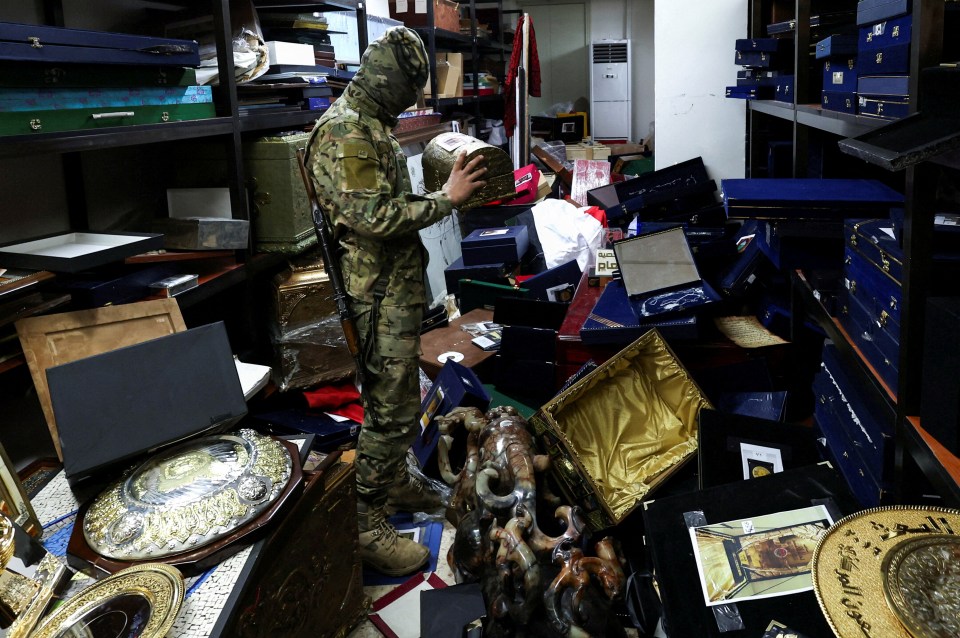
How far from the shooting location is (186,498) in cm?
134

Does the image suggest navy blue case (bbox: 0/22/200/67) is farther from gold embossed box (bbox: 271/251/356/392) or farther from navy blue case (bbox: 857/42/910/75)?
navy blue case (bbox: 857/42/910/75)

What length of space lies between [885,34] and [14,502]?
1927mm

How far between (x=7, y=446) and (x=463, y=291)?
2123 mm

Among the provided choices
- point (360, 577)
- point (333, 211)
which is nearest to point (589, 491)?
point (360, 577)

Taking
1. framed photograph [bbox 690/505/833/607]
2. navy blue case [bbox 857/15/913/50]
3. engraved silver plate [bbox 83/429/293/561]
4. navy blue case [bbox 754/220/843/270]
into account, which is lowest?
framed photograph [bbox 690/505/833/607]

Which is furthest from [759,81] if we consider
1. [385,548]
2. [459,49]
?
[459,49]

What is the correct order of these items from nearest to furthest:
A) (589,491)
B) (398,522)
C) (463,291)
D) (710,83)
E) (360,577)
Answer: (360,577) → (589,491) → (398,522) → (463,291) → (710,83)

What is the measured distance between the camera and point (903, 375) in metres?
1.37

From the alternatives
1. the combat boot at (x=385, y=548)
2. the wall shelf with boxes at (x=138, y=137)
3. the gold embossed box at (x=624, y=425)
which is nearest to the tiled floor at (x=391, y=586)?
the combat boot at (x=385, y=548)

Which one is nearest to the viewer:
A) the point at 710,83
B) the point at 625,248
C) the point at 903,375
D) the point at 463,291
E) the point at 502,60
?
the point at 903,375

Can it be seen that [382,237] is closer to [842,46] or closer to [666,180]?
[842,46]

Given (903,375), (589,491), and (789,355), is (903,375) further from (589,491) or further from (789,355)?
(789,355)

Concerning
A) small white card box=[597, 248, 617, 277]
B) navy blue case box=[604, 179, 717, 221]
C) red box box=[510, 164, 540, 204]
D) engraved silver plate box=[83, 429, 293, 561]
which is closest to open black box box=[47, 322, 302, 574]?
engraved silver plate box=[83, 429, 293, 561]

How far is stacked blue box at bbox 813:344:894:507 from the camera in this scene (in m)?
1.54
